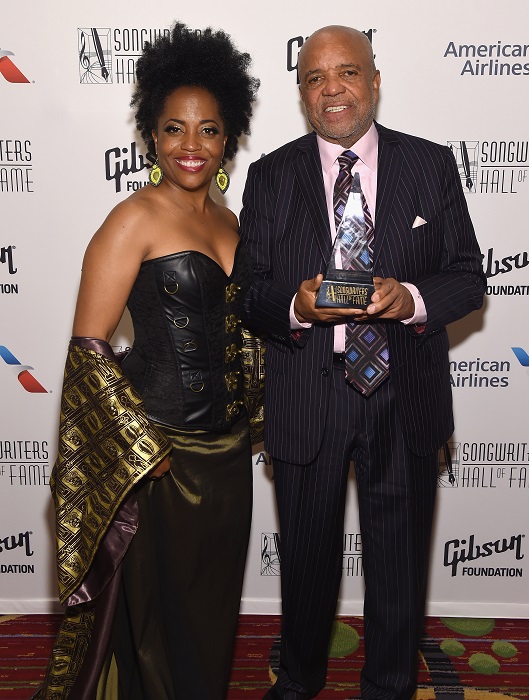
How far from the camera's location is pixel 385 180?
2166 mm

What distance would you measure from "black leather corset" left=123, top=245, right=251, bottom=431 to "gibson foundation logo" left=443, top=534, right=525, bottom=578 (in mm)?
1424

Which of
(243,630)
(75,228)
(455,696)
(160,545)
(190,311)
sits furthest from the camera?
(243,630)

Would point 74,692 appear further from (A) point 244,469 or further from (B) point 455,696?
(B) point 455,696

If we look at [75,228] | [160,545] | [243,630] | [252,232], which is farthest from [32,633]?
[252,232]

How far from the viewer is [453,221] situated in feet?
7.28

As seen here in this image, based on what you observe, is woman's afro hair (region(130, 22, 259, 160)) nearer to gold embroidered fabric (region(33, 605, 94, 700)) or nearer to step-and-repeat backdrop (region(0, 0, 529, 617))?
step-and-repeat backdrop (region(0, 0, 529, 617))

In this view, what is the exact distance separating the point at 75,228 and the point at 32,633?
5.02 feet

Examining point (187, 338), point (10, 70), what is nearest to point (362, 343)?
point (187, 338)

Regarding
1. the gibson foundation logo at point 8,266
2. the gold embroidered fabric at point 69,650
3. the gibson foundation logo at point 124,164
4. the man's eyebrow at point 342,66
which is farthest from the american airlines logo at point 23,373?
the man's eyebrow at point 342,66

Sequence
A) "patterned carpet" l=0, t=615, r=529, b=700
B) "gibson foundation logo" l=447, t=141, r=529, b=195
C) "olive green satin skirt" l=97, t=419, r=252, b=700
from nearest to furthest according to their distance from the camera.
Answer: "olive green satin skirt" l=97, t=419, r=252, b=700 → "patterned carpet" l=0, t=615, r=529, b=700 → "gibson foundation logo" l=447, t=141, r=529, b=195

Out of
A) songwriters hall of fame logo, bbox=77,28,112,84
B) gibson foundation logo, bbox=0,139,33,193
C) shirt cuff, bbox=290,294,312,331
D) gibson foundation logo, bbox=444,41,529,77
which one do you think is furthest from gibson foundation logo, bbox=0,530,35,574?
gibson foundation logo, bbox=444,41,529,77

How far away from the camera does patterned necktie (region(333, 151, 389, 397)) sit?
2154 mm

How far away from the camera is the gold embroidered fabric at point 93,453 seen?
2.05m

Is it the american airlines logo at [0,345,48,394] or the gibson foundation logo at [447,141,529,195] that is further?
the american airlines logo at [0,345,48,394]
